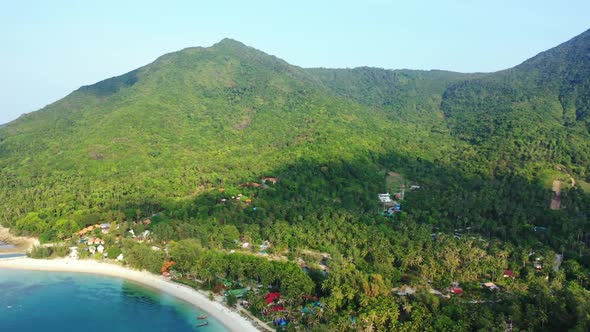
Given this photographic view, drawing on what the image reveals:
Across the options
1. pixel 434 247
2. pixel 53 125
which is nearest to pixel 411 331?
pixel 434 247

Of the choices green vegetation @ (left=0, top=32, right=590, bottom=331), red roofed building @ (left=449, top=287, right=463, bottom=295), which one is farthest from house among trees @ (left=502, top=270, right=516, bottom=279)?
red roofed building @ (left=449, top=287, right=463, bottom=295)

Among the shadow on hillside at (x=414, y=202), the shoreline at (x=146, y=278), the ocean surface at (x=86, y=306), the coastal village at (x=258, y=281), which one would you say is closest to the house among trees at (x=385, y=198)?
the shadow on hillside at (x=414, y=202)

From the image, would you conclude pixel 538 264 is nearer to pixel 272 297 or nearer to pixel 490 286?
pixel 490 286

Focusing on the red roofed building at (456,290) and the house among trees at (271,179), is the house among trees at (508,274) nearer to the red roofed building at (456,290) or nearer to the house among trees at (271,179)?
the red roofed building at (456,290)

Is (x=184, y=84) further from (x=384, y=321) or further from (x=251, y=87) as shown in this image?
(x=384, y=321)

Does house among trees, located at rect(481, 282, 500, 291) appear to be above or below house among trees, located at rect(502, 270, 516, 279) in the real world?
below

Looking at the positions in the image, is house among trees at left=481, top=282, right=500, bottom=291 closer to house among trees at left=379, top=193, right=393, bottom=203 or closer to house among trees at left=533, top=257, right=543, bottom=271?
house among trees at left=533, top=257, right=543, bottom=271
